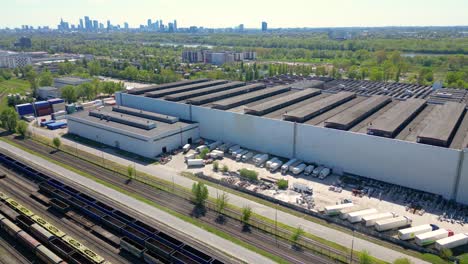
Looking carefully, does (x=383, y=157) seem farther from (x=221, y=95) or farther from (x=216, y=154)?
(x=221, y=95)

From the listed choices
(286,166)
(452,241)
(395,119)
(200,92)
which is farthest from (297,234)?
(200,92)

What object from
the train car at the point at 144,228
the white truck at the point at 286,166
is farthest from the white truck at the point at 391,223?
the train car at the point at 144,228

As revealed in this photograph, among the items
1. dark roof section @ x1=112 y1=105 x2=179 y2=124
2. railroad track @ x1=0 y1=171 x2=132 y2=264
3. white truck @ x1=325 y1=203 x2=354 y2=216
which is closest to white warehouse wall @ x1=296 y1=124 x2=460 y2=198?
white truck @ x1=325 y1=203 x2=354 y2=216

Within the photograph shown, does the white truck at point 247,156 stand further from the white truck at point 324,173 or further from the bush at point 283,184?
the white truck at point 324,173

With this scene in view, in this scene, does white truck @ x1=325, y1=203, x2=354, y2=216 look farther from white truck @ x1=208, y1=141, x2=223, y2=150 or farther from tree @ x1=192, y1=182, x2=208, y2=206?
white truck @ x1=208, y1=141, x2=223, y2=150

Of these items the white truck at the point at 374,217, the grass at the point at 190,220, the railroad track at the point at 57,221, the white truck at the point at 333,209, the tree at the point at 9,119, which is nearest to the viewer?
the grass at the point at 190,220

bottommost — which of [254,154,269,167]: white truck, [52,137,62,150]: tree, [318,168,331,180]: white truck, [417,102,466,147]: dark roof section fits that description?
[318,168,331,180]: white truck
